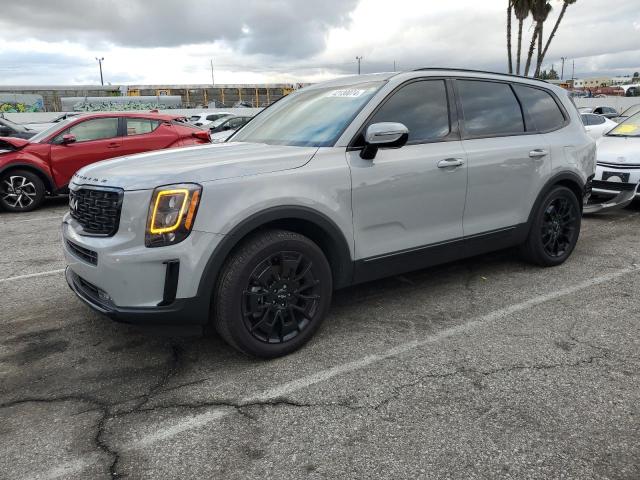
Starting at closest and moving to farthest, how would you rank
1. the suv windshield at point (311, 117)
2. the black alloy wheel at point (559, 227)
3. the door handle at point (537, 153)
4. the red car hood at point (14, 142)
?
the suv windshield at point (311, 117), the door handle at point (537, 153), the black alloy wheel at point (559, 227), the red car hood at point (14, 142)

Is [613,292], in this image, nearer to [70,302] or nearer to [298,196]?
[298,196]

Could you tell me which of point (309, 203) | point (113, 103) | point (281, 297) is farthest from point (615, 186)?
point (113, 103)

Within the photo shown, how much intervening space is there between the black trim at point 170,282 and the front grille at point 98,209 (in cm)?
38

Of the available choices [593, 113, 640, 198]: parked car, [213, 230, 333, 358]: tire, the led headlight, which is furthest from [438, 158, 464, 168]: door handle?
[593, 113, 640, 198]: parked car

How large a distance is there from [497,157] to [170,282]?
8.98ft

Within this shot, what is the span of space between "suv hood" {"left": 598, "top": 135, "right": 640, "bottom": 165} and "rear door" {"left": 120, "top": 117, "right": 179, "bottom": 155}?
703cm

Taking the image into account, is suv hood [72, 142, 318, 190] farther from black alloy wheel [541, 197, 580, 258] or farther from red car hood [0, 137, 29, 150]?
red car hood [0, 137, 29, 150]

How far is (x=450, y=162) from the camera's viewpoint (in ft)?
12.8

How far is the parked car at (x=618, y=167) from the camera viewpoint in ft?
23.0

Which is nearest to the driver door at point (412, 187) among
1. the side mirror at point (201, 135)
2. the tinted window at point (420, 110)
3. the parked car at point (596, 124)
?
the tinted window at point (420, 110)

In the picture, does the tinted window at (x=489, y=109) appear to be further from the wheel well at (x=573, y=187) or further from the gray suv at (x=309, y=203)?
the wheel well at (x=573, y=187)

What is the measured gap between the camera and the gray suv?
2.89 m

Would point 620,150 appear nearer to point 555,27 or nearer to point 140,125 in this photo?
point 140,125

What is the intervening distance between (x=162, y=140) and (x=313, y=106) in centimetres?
632
